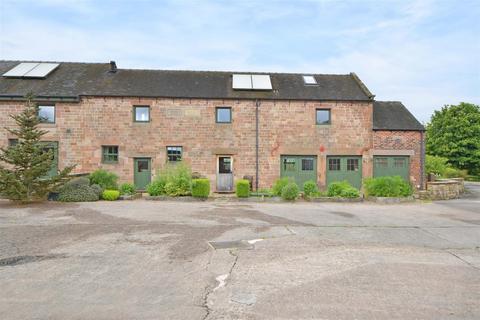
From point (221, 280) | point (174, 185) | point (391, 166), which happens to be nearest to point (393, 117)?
point (391, 166)

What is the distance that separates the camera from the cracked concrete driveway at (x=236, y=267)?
3.99m

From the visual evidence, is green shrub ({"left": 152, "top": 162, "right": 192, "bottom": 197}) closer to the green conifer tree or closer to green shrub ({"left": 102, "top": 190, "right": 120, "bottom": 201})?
green shrub ({"left": 102, "top": 190, "right": 120, "bottom": 201})

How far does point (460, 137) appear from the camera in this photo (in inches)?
1289

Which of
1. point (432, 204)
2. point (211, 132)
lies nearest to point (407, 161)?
point (432, 204)

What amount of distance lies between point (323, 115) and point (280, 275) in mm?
15480

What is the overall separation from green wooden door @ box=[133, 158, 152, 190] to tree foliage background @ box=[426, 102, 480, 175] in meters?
30.3

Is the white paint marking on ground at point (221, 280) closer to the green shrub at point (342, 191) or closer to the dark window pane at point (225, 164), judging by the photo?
the green shrub at point (342, 191)

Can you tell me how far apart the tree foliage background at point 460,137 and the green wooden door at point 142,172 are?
30.3 meters

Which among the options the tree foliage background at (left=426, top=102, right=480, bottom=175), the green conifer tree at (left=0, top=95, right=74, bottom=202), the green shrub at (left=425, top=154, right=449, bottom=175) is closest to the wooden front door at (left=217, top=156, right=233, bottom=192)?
the green conifer tree at (left=0, top=95, right=74, bottom=202)

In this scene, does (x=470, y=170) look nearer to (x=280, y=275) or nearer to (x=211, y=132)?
(x=211, y=132)

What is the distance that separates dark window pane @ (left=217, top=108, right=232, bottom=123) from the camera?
18953mm

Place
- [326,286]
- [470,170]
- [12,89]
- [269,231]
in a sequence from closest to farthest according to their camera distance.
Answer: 1. [326,286]
2. [269,231]
3. [12,89]
4. [470,170]

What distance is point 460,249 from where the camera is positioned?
6.96 m

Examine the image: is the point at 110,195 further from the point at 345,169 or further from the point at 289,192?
the point at 345,169
